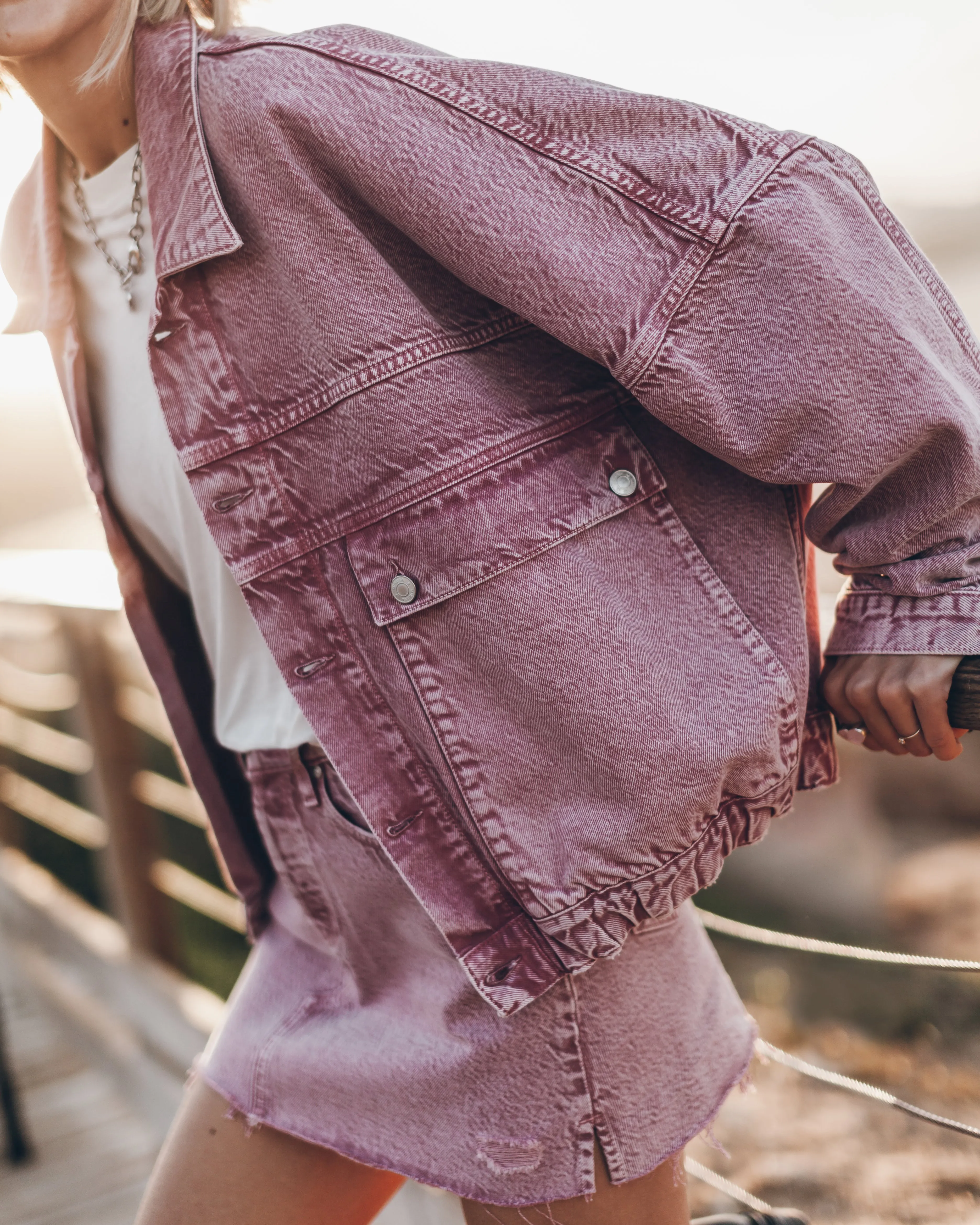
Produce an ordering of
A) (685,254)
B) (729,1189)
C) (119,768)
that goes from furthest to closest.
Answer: (119,768)
(729,1189)
(685,254)

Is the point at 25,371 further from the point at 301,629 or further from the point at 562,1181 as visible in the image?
the point at 562,1181

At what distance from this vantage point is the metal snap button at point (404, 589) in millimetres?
766

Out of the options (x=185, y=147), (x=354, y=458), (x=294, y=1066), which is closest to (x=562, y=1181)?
(x=294, y=1066)

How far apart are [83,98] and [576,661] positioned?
0.68m

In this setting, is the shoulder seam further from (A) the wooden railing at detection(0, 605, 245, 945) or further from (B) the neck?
(A) the wooden railing at detection(0, 605, 245, 945)

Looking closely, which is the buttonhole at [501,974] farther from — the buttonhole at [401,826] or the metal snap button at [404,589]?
the metal snap button at [404,589]

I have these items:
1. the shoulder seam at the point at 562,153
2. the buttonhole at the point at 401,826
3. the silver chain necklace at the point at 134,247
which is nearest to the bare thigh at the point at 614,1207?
the buttonhole at the point at 401,826

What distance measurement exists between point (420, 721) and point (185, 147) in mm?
483

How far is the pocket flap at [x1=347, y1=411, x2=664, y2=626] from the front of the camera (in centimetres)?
75

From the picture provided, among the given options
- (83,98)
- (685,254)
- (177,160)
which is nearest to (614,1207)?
(685,254)

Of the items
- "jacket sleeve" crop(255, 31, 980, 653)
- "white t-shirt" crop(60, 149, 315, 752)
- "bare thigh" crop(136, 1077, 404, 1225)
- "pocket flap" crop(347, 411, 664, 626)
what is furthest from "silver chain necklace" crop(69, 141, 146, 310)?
"bare thigh" crop(136, 1077, 404, 1225)

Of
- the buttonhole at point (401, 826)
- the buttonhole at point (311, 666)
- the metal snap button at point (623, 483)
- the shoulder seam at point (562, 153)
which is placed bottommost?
the buttonhole at point (401, 826)

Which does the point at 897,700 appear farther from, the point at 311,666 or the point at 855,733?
the point at 311,666

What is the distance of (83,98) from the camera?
906mm
